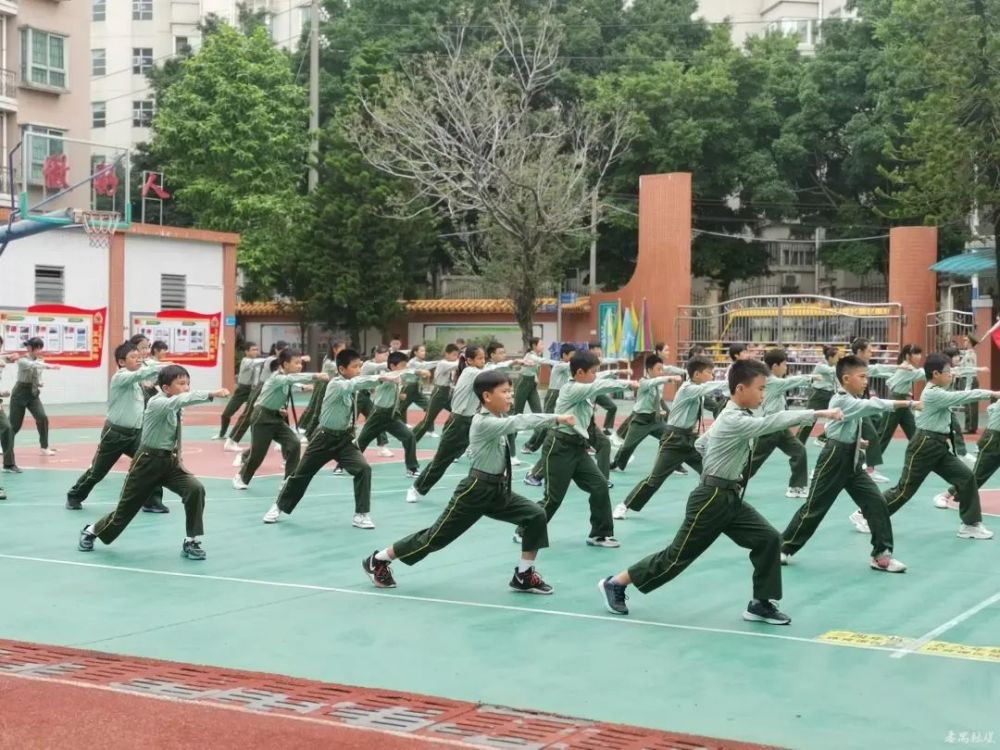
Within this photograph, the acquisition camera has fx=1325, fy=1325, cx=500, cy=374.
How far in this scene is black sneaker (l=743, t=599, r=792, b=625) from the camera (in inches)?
299

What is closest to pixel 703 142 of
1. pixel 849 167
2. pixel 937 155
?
pixel 849 167

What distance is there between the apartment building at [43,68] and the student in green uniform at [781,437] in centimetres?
2252

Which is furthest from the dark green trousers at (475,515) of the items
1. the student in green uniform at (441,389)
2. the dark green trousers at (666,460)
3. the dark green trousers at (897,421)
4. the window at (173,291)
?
the window at (173,291)

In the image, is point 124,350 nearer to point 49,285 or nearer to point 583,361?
point 583,361

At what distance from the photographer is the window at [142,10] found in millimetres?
52531

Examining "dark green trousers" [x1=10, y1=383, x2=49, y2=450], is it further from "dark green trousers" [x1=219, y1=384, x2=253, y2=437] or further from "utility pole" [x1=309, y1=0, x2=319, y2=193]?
"utility pole" [x1=309, y1=0, x2=319, y2=193]

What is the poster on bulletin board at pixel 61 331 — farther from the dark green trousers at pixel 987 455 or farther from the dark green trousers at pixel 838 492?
the dark green trousers at pixel 838 492

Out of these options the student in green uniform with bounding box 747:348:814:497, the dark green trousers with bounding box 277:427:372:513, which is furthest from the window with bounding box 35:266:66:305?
the student in green uniform with bounding box 747:348:814:497

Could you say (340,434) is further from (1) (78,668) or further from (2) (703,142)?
(2) (703,142)

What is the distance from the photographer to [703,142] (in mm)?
36938

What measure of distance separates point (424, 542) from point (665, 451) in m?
3.94

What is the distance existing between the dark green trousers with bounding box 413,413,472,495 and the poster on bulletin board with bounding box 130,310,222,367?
1702 cm

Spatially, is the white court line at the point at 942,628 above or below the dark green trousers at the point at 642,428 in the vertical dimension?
below

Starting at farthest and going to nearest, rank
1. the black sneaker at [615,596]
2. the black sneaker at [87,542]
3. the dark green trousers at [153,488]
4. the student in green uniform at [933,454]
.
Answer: the student in green uniform at [933,454] → the black sneaker at [87,542] → the dark green trousers at [153,488] → the black sneaker at [615,596]
